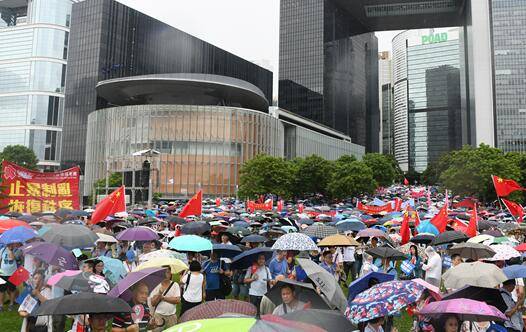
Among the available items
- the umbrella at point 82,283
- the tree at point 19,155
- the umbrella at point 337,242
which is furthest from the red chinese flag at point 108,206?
the tree at point 19,155

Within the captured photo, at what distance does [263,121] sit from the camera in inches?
3152

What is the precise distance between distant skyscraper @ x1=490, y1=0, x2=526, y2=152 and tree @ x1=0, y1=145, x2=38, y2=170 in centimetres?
9487

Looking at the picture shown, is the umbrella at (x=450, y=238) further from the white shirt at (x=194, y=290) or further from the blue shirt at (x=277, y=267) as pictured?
the white shirt at (x=194, y=290)

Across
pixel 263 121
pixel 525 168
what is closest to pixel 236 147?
pixel 263 121

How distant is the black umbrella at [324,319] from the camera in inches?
179

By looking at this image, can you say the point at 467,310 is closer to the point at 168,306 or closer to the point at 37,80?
the point at 168,306

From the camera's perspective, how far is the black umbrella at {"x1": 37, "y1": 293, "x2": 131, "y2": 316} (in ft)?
15.8

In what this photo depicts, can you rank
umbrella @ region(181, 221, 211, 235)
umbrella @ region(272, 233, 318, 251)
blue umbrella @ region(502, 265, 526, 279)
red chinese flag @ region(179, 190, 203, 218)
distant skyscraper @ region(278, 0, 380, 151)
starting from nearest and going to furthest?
blue umbrella @ region(502, 265, 526, 279) → umbrella @ region(272, 233, 318, 251) → umbrella @ region(181, 221, 211, 235) → red chinese flag @ region(179, 190, 203, 218) → distant skyscraper @ region(278, 0, 380, 151)

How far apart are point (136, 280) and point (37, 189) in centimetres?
1390

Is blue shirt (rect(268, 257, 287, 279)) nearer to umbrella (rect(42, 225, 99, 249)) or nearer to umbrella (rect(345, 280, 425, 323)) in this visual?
umbrella (rect(345, 280, 425, 323))

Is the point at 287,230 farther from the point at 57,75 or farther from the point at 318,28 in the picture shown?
the point at 318,28

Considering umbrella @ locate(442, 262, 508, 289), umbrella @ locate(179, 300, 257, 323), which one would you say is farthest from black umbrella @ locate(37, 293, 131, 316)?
umbrella @ locate(442, 262, 508, 289)

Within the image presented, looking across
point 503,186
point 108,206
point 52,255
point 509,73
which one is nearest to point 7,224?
point 108,206

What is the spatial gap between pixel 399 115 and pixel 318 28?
7401 cm
